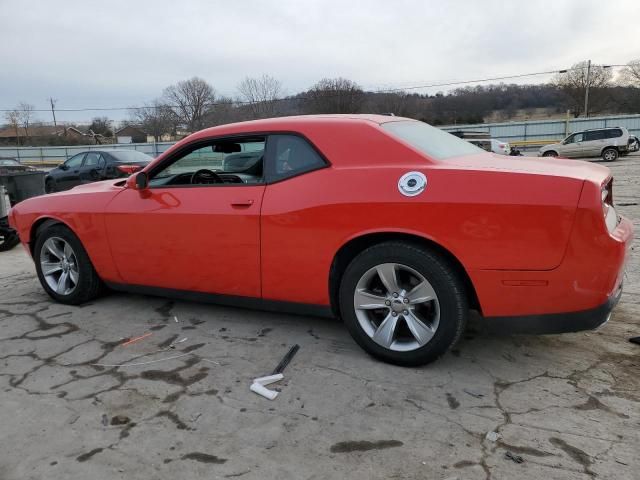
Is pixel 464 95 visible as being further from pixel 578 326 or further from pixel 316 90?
pixel 578 326

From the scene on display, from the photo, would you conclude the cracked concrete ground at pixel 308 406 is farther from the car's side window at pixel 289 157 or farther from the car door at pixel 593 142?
the car door at pixel 593 142

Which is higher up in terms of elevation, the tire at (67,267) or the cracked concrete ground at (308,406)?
the tire at (67,267)

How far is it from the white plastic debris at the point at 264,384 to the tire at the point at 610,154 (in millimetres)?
23992

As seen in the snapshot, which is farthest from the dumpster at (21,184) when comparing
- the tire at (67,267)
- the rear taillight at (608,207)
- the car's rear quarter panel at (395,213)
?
the rear taillight at (608,207)

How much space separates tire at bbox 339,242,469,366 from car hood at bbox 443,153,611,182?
0.60 m

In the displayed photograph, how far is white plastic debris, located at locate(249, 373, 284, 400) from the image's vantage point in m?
2.74

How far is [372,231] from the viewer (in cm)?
290

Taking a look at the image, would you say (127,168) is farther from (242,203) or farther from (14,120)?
(14,120)

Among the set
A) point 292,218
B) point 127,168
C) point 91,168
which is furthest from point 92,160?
point 292,218

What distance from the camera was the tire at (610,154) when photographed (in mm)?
22062

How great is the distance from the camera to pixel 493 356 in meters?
3.12

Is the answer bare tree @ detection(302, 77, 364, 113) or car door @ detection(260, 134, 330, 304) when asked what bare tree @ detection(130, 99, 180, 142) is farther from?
car door @ detection(260, 134, 330, 304)

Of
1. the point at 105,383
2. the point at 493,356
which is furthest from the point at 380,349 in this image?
the point at 105,383

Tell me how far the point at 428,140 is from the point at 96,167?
12.7 metres
